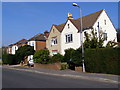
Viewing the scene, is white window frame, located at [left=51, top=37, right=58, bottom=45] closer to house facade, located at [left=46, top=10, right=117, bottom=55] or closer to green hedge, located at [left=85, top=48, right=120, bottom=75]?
house facade, located at [left=46, top=10, right=117, bottom=55]

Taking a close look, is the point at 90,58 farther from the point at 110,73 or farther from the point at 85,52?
the point at 110,73

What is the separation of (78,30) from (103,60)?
14.2m

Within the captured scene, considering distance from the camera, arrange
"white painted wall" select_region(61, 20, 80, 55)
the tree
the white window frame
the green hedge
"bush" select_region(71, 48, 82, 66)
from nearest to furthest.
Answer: the green hedge → "bush" select_region(71, 48, 82, 66) → "white painted wall" select_region(61, 20, 80, 55) → the white window frame → the tree

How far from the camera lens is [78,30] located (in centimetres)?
3275

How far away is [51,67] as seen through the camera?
91.5ft

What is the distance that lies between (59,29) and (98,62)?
18.9 m

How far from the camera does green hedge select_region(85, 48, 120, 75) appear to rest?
1784 centimetres

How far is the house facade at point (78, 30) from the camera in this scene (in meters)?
31.7

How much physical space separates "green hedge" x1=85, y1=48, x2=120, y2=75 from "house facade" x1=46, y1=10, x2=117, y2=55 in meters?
10.0

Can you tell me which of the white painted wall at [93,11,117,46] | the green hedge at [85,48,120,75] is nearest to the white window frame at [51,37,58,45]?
the white painted wall at [93,11,117,46]

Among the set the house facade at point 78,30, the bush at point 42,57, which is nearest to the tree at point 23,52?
the house facade at point 78,30

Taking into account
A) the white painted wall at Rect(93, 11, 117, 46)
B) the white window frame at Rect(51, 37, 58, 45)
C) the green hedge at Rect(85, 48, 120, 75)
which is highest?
the white painted wall at Rect(93, 11, 117, 46)

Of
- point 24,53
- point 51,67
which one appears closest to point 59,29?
point 24,53

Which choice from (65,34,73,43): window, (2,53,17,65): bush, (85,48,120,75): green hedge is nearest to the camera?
(85,48,120,75): green hedge
